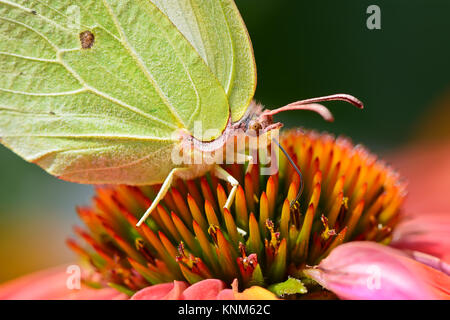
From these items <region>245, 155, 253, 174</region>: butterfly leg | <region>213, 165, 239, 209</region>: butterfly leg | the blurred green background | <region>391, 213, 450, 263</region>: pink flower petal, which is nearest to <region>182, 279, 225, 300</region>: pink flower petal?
<region>213, 165, 239, 209</region>: butterfly leg

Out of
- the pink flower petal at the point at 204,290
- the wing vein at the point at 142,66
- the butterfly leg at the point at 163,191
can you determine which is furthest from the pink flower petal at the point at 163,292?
the wing vein at the point at 142,66

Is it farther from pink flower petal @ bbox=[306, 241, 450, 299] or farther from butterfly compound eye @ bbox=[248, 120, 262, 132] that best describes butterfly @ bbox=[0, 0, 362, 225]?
pink flower petal @ bbox=[306, 241, 450, 299]

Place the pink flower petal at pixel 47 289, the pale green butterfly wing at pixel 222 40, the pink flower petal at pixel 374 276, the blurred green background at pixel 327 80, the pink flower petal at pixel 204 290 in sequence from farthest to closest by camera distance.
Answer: the blurred green background at pixel 327 80
the pink flower petal at pixel 47 289
the pale green butterfly wing at pixel 222 40
the pink flower petal at pixel 204 290
the pink flower petal at pixel 374 276

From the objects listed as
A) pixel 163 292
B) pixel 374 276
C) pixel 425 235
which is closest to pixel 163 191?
pixel 163 292

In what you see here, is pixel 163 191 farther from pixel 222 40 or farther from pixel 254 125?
pixel 222 40

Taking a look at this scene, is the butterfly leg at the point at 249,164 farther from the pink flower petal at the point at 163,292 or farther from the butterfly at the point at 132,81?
the pink flower petal at the point at 163,292
